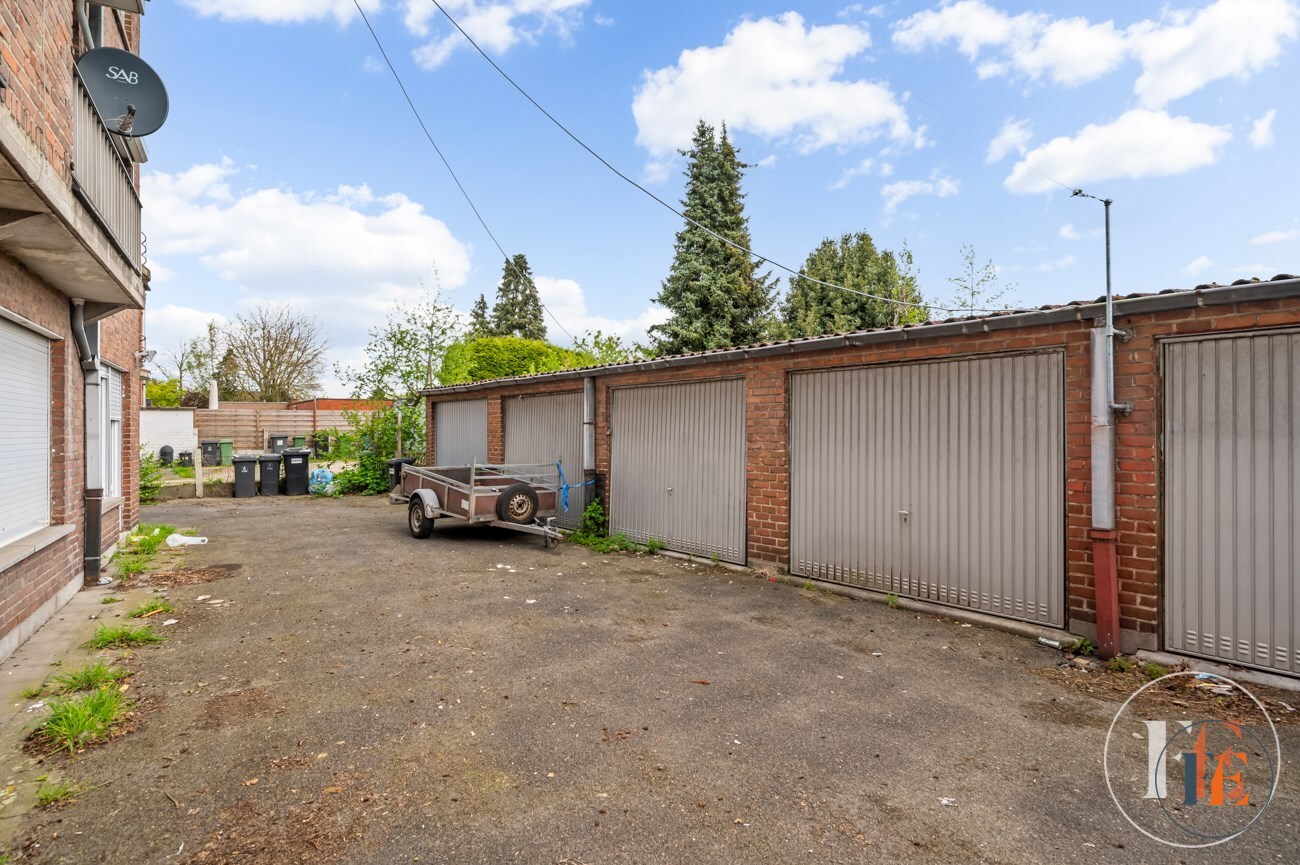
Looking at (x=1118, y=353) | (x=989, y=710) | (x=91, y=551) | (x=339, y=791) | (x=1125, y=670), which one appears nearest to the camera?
(x=339, y=791)

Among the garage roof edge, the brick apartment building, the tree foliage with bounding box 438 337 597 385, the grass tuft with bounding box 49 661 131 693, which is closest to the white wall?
the tree foliage with bounding box 438 337 597 385

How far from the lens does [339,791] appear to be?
2.83 metres

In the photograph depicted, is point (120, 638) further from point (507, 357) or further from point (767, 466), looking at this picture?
point (507, 357)

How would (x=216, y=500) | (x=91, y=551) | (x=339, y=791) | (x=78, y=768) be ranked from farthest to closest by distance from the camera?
1. (x=216, y=500)
2. (x=91, y=551)
3. (x=78, y=768)
4. (x=339, y=791)

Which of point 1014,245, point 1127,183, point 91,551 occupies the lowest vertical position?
point 91,551

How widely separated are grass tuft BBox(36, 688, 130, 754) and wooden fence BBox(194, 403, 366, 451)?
74.7 ft

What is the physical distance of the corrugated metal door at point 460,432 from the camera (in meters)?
13.3

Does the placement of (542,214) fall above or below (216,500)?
above

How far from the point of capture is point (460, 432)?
14109 millimetres

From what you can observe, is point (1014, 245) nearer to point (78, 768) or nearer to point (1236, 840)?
point (1236, 840)

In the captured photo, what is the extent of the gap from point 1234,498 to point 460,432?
13.0 m

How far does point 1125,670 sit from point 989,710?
1479 mm

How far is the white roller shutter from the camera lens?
485 cm

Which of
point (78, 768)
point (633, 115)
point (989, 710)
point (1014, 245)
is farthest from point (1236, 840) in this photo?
point (633, 115)
